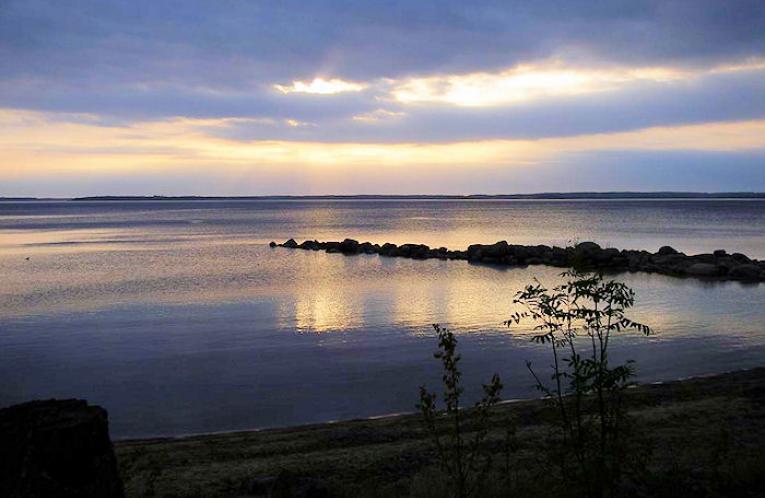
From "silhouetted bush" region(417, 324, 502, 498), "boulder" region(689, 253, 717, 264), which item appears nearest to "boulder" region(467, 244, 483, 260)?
"boulder" region(689, 253, 717, 264)

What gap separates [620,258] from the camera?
41.0 m

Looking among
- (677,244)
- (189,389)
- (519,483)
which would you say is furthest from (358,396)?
(677,244)

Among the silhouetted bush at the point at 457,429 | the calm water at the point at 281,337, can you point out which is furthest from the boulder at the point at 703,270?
the silhouetted bush at the point at 457,429

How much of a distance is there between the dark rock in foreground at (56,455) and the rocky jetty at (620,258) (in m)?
27.4

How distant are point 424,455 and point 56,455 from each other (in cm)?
602

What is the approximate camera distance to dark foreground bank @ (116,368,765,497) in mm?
6969

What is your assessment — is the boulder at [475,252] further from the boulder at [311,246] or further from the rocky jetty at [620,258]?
the boulder at [311,246]

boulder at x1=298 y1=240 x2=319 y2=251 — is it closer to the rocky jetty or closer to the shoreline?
the rocky jetty

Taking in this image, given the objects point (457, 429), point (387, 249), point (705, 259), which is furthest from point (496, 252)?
point (457, 429)

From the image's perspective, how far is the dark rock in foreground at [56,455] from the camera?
172 inches

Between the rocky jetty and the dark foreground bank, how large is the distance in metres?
18.8

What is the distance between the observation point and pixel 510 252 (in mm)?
44969

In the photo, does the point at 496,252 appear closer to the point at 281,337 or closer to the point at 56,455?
the point at 281,337

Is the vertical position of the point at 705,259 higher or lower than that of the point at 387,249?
higher
